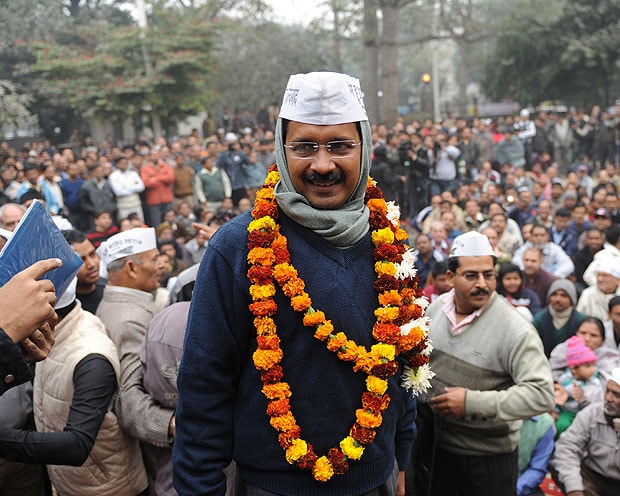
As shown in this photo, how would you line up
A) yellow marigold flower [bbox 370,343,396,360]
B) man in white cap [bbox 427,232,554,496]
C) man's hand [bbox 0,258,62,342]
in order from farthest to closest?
man in white cap [bbox 427,232,554,496] → yellow marigold flower [bbox 370,343,396,360] → man's hand [bbox 0,258,62,342]

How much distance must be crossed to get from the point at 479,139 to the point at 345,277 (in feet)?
50.5

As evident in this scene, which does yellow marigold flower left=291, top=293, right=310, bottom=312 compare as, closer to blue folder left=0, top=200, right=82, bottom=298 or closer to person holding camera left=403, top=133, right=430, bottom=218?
blue folder left=0, top=200, right=82, bottom=298

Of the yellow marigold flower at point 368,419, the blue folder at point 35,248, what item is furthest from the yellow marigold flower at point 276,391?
the blue folder at point 35,248

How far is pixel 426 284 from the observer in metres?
7.78

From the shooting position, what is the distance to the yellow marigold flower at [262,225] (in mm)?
2215

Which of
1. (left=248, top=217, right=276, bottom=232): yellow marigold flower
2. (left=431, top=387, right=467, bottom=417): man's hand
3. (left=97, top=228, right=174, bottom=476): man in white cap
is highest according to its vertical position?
(left=248, top=217, right=276, bottom=232): yellow marigold flower

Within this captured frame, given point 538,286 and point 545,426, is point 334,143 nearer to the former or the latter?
point 545,426

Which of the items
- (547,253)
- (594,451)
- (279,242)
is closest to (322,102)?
(279,242)

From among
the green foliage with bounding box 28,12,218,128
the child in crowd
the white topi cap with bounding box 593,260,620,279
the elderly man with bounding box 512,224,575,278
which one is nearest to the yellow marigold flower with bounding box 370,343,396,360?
the child in crowd

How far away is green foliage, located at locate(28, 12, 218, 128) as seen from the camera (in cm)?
2086

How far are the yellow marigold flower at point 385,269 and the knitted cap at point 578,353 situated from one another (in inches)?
148

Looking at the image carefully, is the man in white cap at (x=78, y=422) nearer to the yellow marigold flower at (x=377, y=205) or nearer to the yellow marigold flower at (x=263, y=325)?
the yellow marigold flower at (x=263, y=325)

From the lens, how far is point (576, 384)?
5.41 metres

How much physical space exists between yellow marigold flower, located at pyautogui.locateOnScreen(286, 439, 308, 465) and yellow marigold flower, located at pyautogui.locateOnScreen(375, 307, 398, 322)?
0.48 metres
